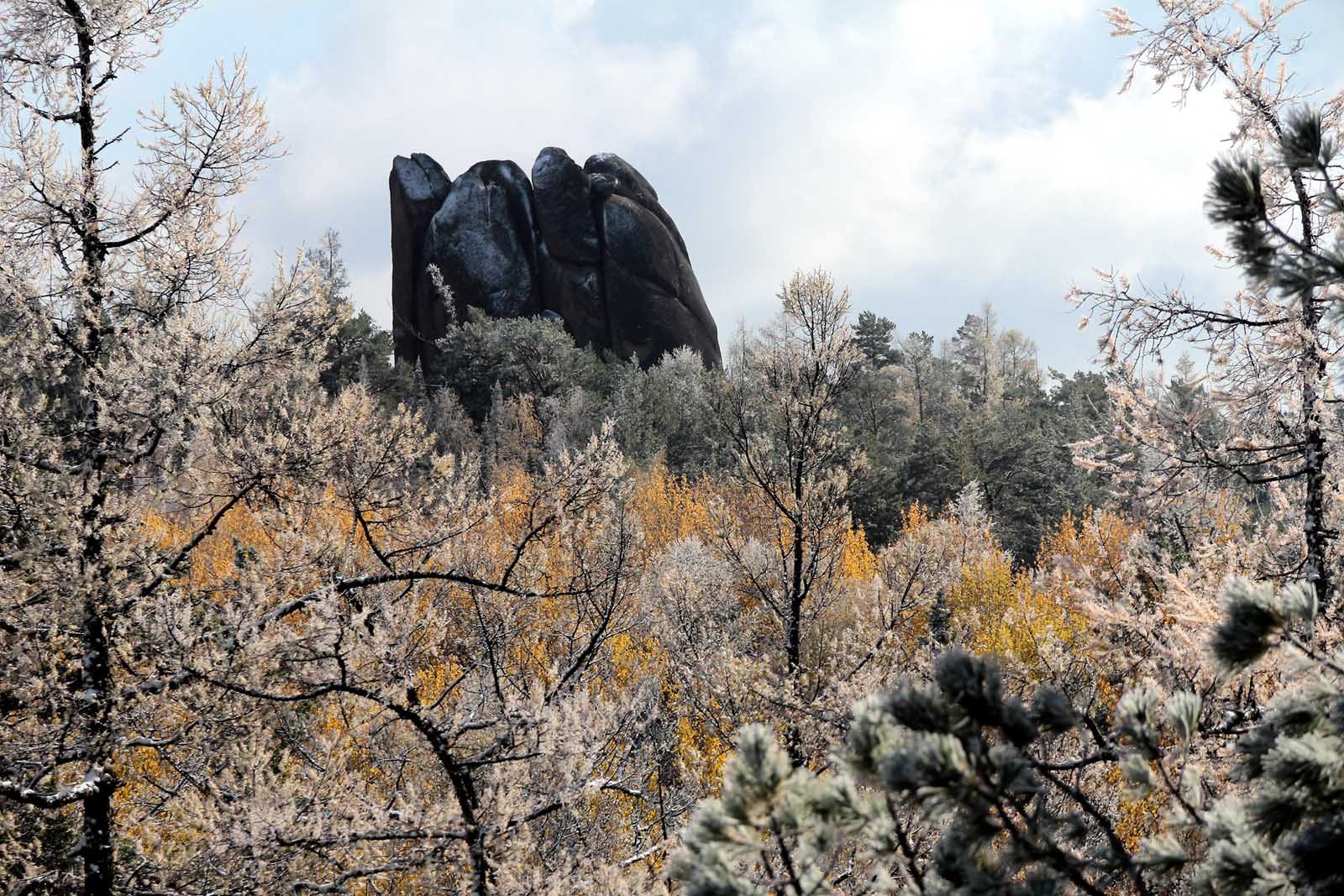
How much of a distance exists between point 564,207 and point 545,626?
3889 centimetres

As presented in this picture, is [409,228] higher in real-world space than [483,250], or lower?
higher

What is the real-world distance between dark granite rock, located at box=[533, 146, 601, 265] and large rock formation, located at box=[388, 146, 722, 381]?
0.05 m

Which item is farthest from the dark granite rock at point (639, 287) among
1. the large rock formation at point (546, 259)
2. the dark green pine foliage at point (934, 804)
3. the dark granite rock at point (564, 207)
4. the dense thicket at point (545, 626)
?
the dark green pine foliage at point (934, 804)

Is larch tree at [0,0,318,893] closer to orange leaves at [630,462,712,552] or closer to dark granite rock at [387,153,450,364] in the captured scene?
orange leaves at [630,462,712,552]

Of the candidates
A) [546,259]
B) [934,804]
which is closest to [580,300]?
[546,259]

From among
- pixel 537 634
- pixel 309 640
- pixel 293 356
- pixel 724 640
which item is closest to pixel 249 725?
pixel 309 640

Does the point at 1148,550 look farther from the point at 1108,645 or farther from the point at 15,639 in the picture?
the point at 15,639

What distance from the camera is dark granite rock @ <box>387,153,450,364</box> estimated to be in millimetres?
46844

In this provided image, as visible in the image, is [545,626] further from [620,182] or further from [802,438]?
[620,182]

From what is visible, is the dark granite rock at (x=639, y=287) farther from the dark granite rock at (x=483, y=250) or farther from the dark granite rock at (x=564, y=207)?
the dark granite rock at (x=483, y=250)

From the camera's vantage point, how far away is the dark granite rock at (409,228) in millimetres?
46844

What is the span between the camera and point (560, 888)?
5062mm

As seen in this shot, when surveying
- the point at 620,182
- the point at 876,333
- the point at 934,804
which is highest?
the point at 620,182

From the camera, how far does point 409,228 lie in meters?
46.9
